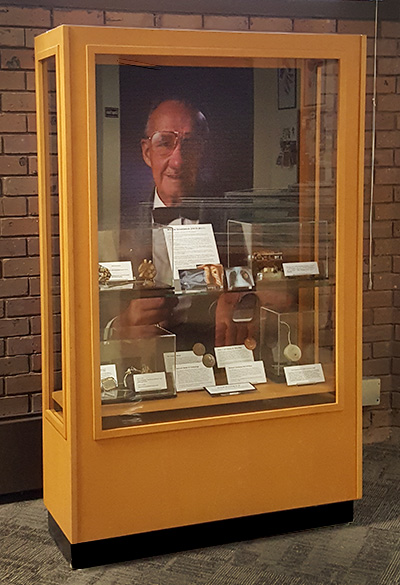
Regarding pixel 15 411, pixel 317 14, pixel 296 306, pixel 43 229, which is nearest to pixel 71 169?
pixel 43 229

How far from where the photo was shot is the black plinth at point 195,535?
9.11ft

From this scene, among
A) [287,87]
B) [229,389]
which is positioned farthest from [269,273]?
[287,87]

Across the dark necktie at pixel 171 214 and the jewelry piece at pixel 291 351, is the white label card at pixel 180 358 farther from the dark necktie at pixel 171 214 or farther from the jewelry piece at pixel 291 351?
the dark necktie at pixel 171 214

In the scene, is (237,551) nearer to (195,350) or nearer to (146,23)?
(195,350)

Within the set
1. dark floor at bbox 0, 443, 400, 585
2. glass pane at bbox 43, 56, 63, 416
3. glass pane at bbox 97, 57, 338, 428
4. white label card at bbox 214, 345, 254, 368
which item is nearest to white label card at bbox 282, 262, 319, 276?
glass pane at bbox 97, 57, 338, 428

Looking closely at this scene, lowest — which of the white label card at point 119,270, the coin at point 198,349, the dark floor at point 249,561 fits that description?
the dark floor at point 249,561

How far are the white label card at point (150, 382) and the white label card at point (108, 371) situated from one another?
77mm

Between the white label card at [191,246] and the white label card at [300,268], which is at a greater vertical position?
the white label card at [191,246]

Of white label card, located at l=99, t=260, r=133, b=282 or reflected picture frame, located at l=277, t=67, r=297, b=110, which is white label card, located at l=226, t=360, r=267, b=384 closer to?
white label card, located at l=99, t=260, r=133, b=282

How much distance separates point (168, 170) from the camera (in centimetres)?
281

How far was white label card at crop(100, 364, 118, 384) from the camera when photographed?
8.93 feet

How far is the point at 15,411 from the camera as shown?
3.35 m

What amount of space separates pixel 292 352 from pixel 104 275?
0.76m

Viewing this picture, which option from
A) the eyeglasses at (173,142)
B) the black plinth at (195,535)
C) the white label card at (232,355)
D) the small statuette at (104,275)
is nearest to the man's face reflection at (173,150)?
the eyeglasses at (173,142)
